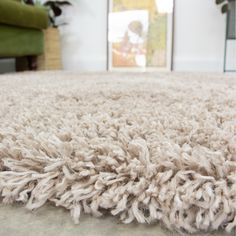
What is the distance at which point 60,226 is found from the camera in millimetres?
314

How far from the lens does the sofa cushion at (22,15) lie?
1896 millimetres

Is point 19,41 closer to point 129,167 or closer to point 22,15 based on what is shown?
point 22,15

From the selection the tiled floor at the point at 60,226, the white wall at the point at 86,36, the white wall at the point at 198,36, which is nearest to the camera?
the tiled floor at the point at 60,226

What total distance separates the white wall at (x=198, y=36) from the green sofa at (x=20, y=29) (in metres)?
1.08

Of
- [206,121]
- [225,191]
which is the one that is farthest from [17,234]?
[206,121]

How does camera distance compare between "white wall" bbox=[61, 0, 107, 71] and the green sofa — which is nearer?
the green sofa

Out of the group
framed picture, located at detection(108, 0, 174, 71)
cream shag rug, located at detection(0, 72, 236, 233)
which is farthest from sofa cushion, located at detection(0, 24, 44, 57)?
Answer: cream shag rug, located at detection(0, 72, 236, 233)

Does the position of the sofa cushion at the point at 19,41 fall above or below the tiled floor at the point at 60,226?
above

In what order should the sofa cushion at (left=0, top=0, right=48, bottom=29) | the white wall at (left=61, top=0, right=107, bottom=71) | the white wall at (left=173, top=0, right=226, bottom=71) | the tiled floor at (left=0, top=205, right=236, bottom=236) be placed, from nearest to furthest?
the tiled floor at (left=0, top=205, right=236, bottom=236)
the sofa cushion at (left=0, top=0, right=48, bottom=29)
the white wall at (left=173, top=0, right=226, bottom=71)
the white wall at (left=61, top=0, right=107, bottom=71)

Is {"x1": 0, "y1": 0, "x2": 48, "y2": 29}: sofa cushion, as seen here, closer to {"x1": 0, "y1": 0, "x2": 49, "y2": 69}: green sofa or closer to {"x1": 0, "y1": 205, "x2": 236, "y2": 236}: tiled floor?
{"x1": 0, "y1": 0, "x2": 49, "y2": 69}: green sofa

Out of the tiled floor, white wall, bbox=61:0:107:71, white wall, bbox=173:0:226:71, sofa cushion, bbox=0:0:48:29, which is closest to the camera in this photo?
the tiled floor

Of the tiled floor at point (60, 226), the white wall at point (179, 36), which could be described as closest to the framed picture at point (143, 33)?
the white wall at point (179, 36)

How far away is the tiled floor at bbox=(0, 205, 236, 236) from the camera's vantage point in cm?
30

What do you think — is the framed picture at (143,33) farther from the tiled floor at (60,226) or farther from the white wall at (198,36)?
the tiled floor at (60,226)
